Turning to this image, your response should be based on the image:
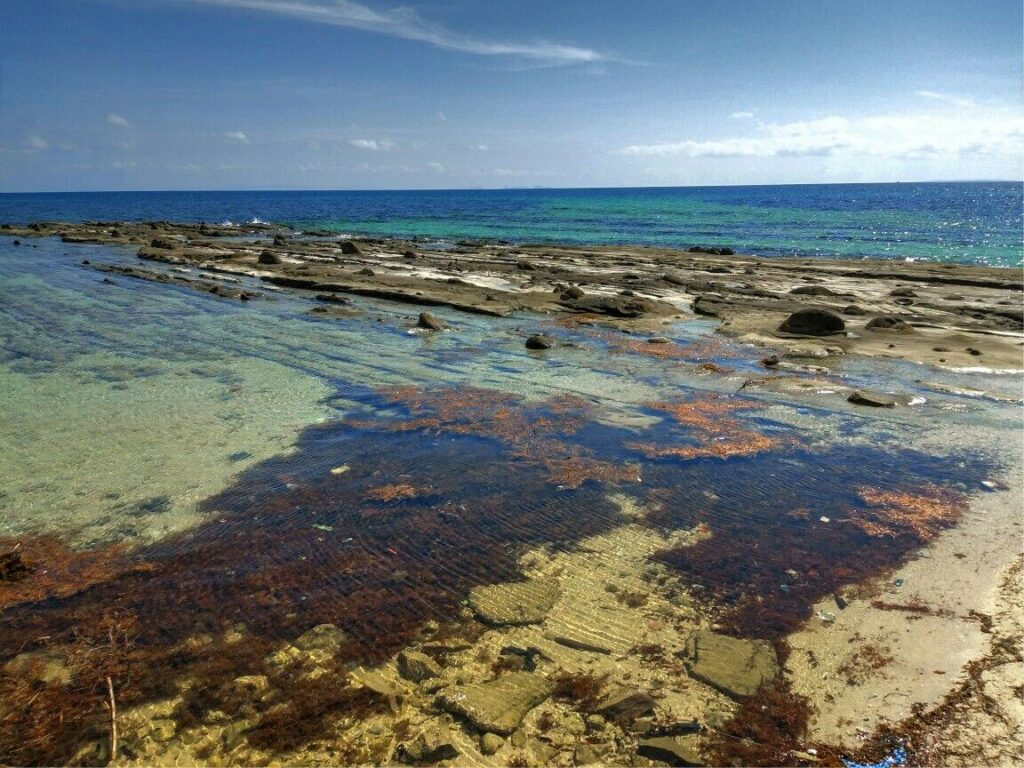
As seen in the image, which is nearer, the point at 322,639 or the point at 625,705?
the point at 625,705

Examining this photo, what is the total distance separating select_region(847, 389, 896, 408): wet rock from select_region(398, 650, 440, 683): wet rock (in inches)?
294

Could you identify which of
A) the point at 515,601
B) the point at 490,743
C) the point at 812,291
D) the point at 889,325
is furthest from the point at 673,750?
the point at 812,291

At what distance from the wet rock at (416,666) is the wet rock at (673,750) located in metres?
1.23

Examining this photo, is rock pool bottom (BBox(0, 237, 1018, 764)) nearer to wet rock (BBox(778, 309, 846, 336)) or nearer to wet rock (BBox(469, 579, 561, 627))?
wet rock (BBox(469, 579, 561, 627))

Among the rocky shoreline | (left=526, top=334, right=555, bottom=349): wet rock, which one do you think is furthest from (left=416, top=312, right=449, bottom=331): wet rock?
(left=526, top=334, right=555, bottom=349): wet rock

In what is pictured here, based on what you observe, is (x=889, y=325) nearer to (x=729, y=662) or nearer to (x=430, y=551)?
(x=729, y=662)

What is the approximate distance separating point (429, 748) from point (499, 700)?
1.52ft

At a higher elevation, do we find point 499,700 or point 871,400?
Answer: point 871,400

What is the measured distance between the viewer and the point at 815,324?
13805 mm

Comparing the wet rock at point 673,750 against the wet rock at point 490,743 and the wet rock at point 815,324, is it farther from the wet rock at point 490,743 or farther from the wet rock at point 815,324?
the wet rock at point 815,324

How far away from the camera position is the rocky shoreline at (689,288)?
13438 mm

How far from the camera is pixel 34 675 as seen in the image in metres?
3.56

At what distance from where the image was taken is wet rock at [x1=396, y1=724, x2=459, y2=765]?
3.08 metres

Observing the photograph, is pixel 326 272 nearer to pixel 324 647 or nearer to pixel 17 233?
pixel 324 647
